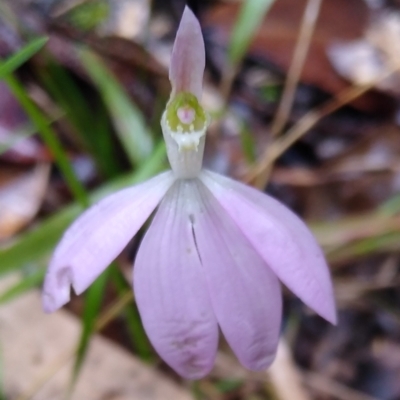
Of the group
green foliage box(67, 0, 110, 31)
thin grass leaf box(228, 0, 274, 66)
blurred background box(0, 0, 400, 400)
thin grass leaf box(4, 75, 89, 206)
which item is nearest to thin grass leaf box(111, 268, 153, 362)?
blurred background box(0, 0, 400, 400)

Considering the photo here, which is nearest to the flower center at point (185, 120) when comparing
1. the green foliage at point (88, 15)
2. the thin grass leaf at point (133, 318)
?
the thin grass leaf at point (133, 318)

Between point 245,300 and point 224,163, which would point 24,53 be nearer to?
point 245,300

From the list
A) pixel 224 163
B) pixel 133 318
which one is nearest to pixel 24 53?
pixel 133 318

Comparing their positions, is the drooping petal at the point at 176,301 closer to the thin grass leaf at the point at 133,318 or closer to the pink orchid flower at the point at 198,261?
the pink orchid flower at the point at 198,261

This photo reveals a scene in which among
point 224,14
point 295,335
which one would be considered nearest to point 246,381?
point 295,335

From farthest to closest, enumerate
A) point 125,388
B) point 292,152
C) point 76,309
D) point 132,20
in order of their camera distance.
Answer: point 132,20
point 292,152
point 76,309
point 125,388

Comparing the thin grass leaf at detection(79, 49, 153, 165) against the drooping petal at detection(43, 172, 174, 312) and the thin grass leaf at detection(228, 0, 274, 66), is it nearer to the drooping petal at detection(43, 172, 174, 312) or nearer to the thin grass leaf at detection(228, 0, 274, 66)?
the thin grass leaf at detection(228, 0, 274, 66)

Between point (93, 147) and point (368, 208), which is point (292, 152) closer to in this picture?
point (368, 208)
